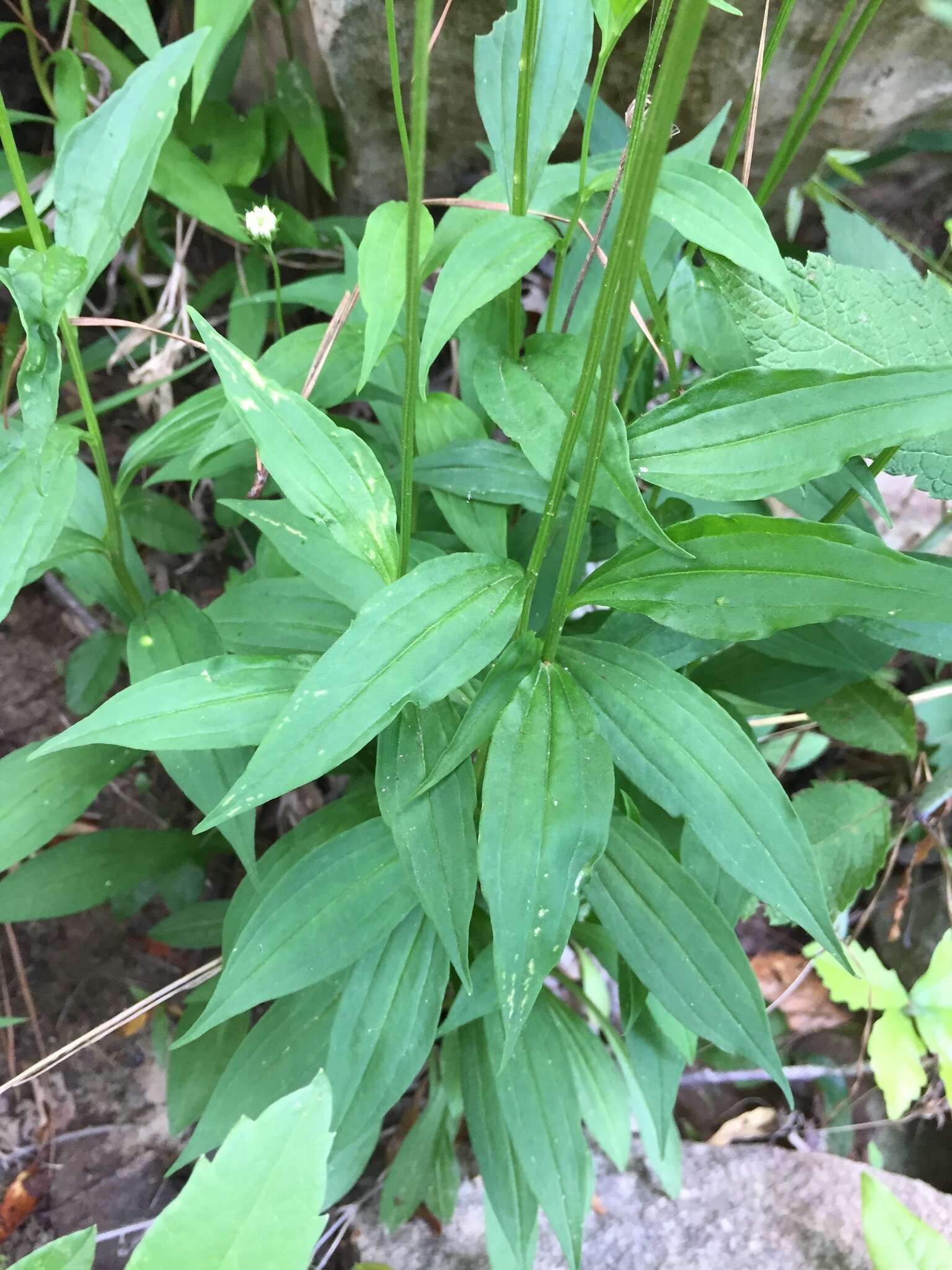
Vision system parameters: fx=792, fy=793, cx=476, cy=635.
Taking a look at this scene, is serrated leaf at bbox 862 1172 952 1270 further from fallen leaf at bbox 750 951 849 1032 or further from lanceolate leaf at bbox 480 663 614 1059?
lanceolate leaf at bbox 480 663 614 1059

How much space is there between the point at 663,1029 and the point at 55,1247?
0.59 m

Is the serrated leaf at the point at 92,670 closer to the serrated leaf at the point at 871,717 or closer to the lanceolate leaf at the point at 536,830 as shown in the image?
the lanceolate leaf at the point at 536,830

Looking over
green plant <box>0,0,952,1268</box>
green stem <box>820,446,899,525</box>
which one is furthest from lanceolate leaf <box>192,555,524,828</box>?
green stem <box>820,446,899,525</box>

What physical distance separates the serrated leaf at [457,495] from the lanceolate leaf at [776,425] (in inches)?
8.9

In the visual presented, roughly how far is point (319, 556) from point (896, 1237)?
1.00 metres

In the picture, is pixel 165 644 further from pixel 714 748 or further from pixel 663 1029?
pixel 663 1029

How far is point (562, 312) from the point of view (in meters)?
1.03

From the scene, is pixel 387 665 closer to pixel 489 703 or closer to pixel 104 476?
pixel 489 703

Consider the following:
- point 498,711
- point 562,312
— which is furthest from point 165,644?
point 562,312

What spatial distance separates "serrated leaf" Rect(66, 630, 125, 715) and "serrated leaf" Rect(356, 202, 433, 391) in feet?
2.03

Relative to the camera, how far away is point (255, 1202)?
444mm

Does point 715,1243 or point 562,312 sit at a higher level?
point 562,312

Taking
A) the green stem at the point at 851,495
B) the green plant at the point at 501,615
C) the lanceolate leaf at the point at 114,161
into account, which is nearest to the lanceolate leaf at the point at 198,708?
the green plant at the point at 501,615

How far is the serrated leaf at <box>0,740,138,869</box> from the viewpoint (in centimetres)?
A: 83
